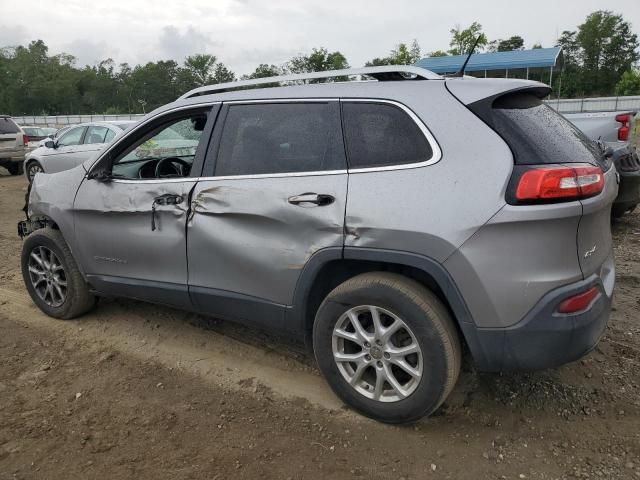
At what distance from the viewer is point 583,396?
300cm

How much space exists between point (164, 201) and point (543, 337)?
7.61 ft

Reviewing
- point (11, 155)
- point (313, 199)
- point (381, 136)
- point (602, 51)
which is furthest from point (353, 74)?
point (602, 51)

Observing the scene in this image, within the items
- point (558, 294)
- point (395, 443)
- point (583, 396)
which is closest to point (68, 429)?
point (395, 443)

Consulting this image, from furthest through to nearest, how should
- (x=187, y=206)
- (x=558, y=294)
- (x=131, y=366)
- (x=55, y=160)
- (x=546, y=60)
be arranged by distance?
(x=546, y=60)
(x=55, y=160)
(x=131, y=366)
(x=187, y=206)
(x=558, y=294)

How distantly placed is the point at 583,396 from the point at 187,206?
2556 mm

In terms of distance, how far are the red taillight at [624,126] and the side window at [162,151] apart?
5510 millimetres

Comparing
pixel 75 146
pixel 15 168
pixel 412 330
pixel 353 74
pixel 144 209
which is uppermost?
pixel 353 74

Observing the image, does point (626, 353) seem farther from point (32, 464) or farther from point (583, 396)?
point (32, 464)

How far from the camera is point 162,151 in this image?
412 centimetres

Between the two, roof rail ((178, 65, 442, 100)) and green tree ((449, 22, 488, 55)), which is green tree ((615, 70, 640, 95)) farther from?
roof rail ((178, 65, 442, 100))

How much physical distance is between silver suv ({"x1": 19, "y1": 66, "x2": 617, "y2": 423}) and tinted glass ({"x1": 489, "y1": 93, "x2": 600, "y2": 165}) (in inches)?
0.5

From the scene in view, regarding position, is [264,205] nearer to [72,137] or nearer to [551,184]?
[551,184]

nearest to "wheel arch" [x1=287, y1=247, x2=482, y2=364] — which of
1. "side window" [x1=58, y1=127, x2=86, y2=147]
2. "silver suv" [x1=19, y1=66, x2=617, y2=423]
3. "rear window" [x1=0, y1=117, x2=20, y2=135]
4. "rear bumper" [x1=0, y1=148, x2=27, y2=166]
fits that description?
"silver suv" [x1=19, y1=66, x2=617, y2=423]

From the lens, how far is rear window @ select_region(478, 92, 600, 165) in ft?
7.84
